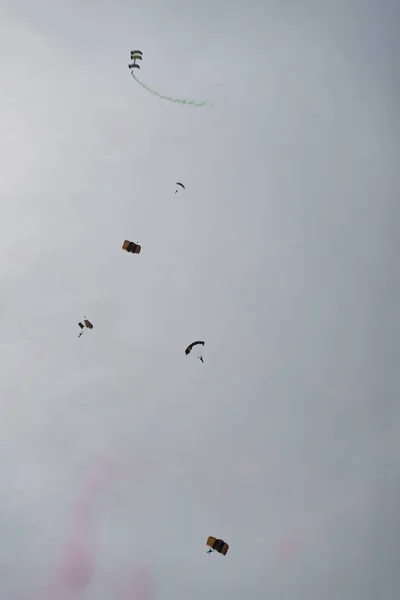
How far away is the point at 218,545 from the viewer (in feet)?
108

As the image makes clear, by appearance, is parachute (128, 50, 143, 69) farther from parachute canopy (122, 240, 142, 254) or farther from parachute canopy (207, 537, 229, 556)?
parachute canopy (207, 537, 229, 556)

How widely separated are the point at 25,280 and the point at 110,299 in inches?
157

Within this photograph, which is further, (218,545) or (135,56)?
(135,56)

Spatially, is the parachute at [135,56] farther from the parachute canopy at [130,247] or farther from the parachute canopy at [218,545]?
the parachute canopy at [218,545]

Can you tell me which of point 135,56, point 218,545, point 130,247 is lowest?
point 218,545

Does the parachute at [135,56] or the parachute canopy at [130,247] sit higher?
the parachute at [135,56]

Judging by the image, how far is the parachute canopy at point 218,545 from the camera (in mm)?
32938

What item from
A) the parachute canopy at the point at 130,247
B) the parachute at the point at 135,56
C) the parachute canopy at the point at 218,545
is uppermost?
the parachute at the point at 135,56

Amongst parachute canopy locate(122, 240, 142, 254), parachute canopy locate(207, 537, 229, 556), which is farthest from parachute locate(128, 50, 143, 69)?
parachute canopy locate(207, 537, 229, 556)

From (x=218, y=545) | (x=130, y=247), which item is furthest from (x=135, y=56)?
(x=218, y=545)

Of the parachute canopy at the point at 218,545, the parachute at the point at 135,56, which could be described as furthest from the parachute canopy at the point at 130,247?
the parachute canopy at the point at 218,545

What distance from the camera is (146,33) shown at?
34219mm

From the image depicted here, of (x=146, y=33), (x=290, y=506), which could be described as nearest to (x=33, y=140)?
(x=146, y=33)

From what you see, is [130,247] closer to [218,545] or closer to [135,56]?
[135,56]
